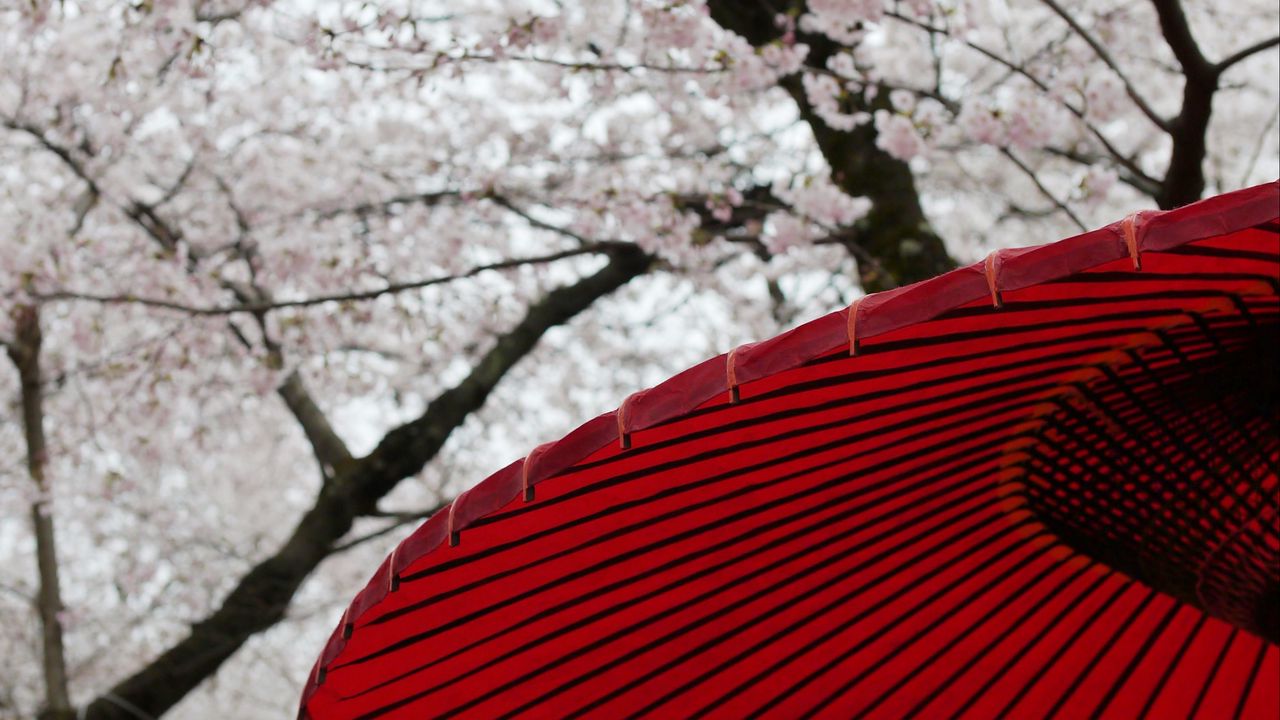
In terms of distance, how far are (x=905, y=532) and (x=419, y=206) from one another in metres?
5.20

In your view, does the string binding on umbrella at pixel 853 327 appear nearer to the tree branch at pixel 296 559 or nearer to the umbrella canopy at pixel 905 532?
the umbrella canopy at pixel 905 532

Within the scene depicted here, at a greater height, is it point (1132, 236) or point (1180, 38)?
point (1180, 38)

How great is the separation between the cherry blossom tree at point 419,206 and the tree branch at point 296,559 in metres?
0.02

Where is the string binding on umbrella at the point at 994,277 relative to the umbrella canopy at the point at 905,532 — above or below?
above

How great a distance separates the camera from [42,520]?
617cm

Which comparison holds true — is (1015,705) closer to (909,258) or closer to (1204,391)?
(1204,391)

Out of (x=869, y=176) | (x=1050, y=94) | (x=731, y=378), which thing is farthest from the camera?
(x=869, y=176)

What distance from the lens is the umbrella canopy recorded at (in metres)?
1.36

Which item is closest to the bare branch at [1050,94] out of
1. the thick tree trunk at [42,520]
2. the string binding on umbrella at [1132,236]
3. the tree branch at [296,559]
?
the tree branch at [296,559]

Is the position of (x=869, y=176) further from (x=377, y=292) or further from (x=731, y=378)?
(x=731, y=378)

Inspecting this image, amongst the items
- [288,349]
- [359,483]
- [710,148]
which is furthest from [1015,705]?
[710,148]

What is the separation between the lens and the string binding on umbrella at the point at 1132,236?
101 cm

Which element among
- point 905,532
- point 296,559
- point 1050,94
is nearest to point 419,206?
point 296,559

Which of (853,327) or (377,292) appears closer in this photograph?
(853,327)
